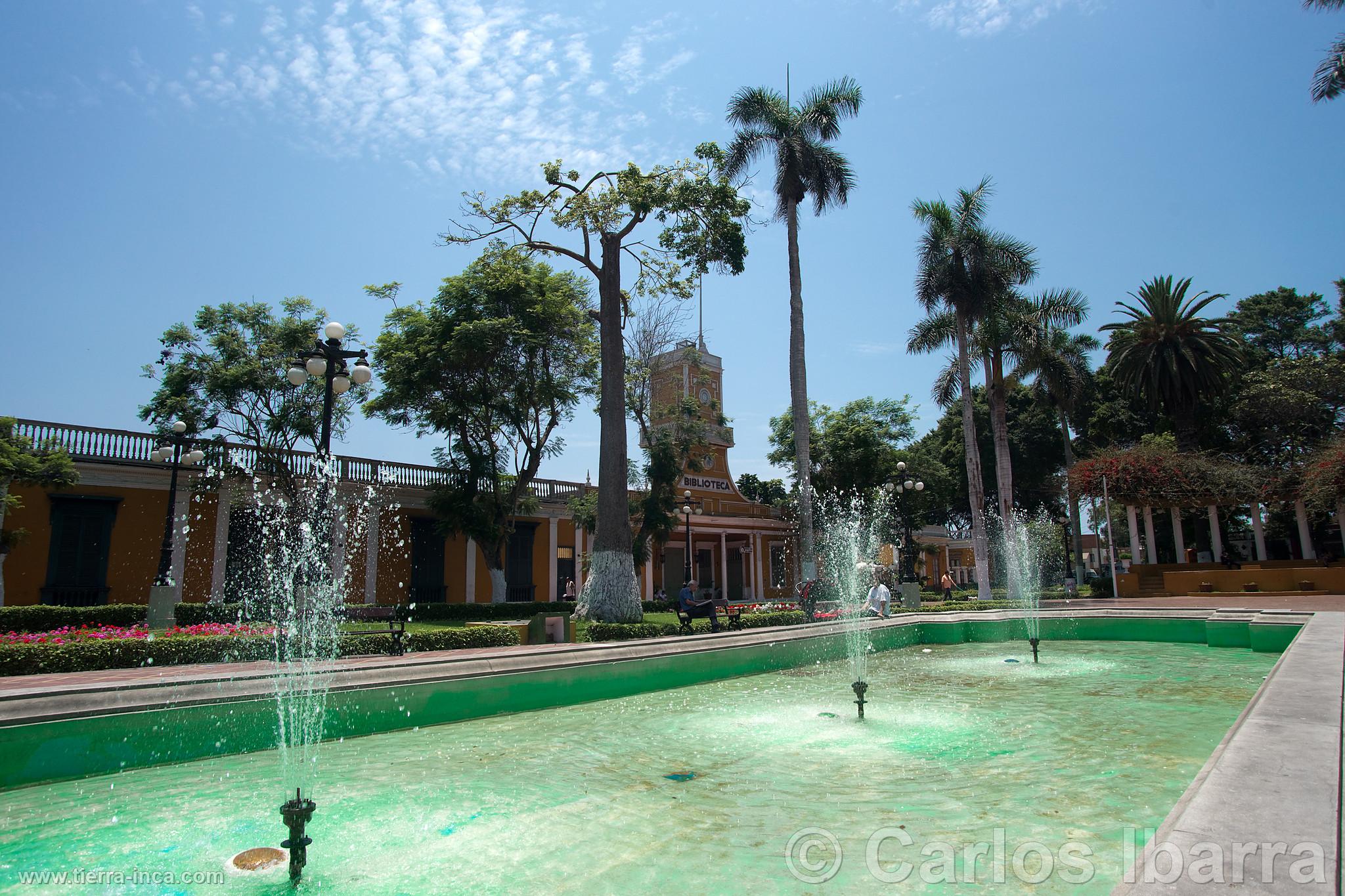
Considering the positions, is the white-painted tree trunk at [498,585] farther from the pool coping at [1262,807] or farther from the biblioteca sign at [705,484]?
the pool coping at [1262,807]

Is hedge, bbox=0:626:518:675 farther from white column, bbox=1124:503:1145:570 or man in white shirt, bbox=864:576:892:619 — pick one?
white column, bbox=1124:503:1145:570

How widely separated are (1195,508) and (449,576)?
27398 millimetres

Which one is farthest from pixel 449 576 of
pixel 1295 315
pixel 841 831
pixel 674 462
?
pixel 1295 315

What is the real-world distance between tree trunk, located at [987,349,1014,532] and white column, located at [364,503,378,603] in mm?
21488

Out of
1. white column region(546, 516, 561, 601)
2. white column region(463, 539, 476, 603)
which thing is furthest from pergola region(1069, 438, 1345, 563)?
white column region(463, 539, 476, 603)

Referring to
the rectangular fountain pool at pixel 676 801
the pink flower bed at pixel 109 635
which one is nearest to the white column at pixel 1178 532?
the rectangular fountain pool at pixel 676 801

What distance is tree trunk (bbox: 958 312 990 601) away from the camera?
26.0m

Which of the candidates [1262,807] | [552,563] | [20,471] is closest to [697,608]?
[1262,807]

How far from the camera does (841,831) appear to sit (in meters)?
4.01

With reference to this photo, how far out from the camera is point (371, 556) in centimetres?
2394

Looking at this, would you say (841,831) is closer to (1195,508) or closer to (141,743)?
(141,743)

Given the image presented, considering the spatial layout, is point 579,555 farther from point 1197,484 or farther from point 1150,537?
point 1197,484

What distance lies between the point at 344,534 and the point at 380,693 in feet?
60.6

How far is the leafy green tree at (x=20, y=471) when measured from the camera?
1545cm
